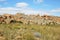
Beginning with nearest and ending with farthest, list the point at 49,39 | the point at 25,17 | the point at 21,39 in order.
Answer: the point at 21,39 < the point at 49,39 < the point at 25,17

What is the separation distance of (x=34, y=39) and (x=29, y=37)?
1.23 ft

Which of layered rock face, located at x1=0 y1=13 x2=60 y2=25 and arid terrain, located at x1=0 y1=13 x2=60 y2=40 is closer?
arid terrain, located at x1=0 y1=13 x2=60 y2=40

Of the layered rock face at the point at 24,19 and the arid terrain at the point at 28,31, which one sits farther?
the layered rock face at the point at 24,19

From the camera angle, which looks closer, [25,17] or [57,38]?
[57,38]

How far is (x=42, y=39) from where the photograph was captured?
13945 mm

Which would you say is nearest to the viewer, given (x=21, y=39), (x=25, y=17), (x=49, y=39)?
(x=21, y=39)

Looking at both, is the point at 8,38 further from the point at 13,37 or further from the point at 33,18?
the point at 33,18

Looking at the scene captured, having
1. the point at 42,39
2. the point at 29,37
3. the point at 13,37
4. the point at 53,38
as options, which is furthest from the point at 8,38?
the point at 53,38

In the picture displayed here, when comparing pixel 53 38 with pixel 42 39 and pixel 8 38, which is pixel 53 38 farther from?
pixel 8 38

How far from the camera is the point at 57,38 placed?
49.3ft

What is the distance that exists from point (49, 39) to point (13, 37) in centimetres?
268

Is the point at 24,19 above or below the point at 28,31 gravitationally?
below

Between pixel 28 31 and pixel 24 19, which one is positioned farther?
pixel 24 19

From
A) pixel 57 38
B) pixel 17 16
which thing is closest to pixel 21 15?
pixel 17 16
